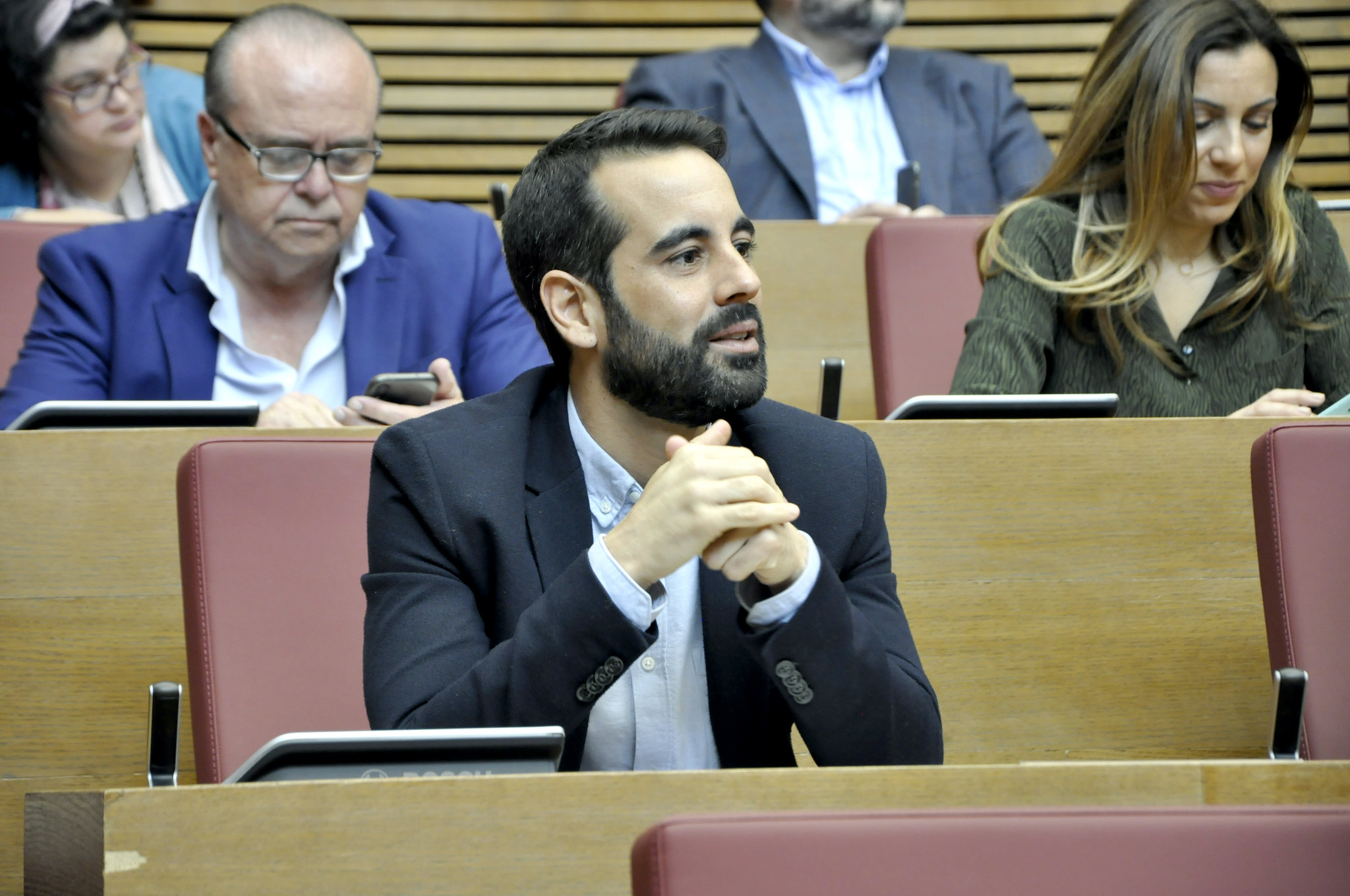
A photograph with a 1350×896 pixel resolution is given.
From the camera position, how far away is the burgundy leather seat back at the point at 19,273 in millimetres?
2043

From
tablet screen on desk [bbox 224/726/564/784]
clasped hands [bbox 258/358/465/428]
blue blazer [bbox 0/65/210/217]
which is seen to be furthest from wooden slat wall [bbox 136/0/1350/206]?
tablet screen on desk [bbox 224/726/564/784]

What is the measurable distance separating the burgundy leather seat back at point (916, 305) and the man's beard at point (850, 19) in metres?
0.88

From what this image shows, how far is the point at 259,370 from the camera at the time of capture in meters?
1.89

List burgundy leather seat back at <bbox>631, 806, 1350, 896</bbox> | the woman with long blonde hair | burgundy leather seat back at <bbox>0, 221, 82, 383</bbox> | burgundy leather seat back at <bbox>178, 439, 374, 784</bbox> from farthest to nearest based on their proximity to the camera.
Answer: burgundy leather seat back at <bbox>0, 221, 82, 383</bbox> < the woman with long blonde hair < burgundy leather seat back at <bbox>178, 439, 374, 784</bbox> < burgundy leather seat back at <bbox>631, 806, 1350, 896</bbox>

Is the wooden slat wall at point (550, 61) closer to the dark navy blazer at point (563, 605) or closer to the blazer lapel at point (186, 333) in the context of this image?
the blazer lapel at point (186, 333)

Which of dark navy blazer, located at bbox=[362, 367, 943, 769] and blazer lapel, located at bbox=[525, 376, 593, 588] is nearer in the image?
dark navy blazer, located at bbox=[362, 367, 943, 769]

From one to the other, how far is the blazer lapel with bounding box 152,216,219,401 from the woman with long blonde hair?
0.88 metres

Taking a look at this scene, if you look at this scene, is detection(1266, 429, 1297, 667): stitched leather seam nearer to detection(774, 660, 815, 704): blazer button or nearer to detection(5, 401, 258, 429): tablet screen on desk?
detection(774, 660, 815, 704): blazer button

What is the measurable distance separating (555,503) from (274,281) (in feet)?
3.01

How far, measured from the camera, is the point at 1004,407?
1.48m

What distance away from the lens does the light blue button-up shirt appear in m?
2.71

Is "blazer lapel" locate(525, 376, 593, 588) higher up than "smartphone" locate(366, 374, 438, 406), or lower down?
lower down

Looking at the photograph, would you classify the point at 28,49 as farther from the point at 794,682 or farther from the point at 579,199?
the point at 794,682

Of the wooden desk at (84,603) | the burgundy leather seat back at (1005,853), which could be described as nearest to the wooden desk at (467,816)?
the burgundy leather seat back at (1005,853)
